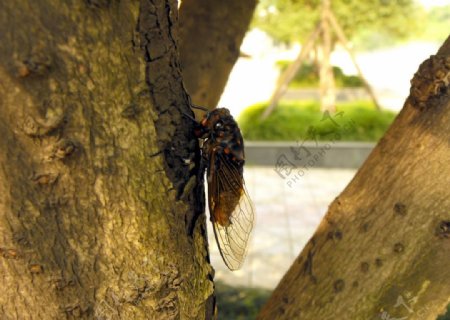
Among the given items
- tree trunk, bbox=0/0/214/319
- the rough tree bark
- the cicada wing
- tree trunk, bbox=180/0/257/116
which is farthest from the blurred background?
tree trunk, bbox=0/0/214/319

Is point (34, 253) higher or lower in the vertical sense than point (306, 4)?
lower

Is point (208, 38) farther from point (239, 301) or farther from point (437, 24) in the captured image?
point (437, 24)

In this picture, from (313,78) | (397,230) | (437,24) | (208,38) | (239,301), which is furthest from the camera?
(437,24)

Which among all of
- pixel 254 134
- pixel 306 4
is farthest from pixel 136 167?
pixel 306 4

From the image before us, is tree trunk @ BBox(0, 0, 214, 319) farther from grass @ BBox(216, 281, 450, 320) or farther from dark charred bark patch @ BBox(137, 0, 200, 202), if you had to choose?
grass @ BBox(216, 281, 450, 320)

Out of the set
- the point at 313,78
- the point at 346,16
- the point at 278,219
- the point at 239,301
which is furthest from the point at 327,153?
the point at 239,301

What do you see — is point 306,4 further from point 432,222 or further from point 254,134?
point 432,222

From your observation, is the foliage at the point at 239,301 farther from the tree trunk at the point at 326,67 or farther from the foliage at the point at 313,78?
the foliage at the point at 313,78

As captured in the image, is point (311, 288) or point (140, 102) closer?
point (140, 102)
